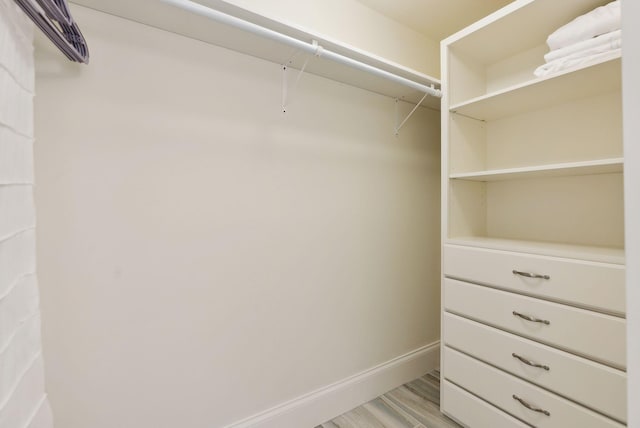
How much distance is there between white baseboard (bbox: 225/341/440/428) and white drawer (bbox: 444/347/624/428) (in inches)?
16.2

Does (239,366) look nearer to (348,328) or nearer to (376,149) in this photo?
(348,328)

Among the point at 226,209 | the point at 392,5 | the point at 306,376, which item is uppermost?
the point at 392,5

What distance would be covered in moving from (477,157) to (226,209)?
1483 millimetres

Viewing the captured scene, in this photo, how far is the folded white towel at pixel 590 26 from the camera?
1114 millimetres

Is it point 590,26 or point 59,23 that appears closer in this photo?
point 59,23

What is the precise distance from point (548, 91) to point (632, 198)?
1.40 meters

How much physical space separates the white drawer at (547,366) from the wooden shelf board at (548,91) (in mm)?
1129

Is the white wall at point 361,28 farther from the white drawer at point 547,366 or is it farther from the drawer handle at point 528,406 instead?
the drawer handle at point 528,406

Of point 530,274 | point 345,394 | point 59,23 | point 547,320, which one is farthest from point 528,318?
point 59,23

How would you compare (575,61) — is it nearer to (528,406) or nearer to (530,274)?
(530,274)

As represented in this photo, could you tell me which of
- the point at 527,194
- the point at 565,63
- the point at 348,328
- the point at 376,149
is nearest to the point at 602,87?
the point at 565,63

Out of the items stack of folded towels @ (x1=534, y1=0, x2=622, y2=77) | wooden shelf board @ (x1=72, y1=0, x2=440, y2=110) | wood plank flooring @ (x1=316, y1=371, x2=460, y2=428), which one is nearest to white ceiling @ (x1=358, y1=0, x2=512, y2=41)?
wooden shelf board @ (x1=72, y1=0, x2=440, y2=110)

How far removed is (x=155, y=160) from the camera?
46.8 inches

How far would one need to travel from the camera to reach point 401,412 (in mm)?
1662
